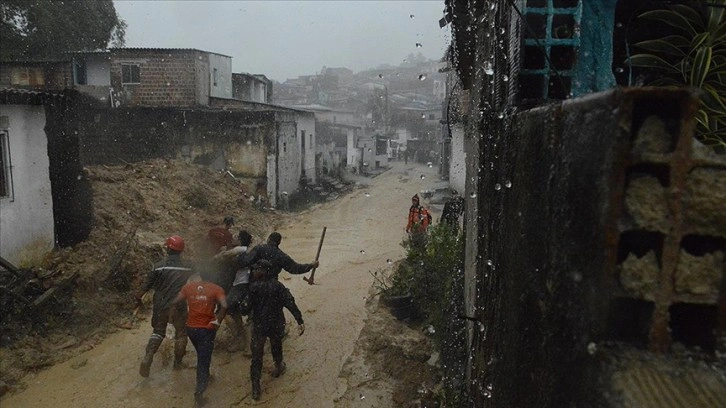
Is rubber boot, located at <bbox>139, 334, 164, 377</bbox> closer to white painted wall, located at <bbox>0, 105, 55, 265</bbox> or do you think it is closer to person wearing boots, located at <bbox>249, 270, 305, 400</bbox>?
person wearing boots, located at <bbox>249, 270, 305, 400</bbox>

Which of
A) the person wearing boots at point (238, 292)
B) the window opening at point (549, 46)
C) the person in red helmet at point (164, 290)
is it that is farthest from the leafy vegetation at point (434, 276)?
the window opening at point (549, 46)

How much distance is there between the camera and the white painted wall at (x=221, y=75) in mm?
23219

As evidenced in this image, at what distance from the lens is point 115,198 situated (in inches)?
480

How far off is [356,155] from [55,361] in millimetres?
30867

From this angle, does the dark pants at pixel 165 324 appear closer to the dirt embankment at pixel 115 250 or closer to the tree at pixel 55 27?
the dirt embankment at pixel 115 250

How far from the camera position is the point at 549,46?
2.84 metres

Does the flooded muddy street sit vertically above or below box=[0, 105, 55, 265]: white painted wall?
below

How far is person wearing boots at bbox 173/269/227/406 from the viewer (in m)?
5.79

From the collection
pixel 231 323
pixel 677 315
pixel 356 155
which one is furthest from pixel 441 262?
pixel 356 155

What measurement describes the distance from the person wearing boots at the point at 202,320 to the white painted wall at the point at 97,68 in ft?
76.0

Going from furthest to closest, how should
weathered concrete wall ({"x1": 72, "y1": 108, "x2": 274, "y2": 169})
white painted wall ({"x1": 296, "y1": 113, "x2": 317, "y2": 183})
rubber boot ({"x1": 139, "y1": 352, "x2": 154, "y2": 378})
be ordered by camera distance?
white painted wall ({"x1": 296, "y1": 113, "x2": 317, "y2": 183}) < weathered concrete wall ({"x1": 72, "y1": 108, "x2": 274, "y2": 169}) < rubber boot ({"x1": 139, "y1": 352, "x2": 154, "y2": 378})

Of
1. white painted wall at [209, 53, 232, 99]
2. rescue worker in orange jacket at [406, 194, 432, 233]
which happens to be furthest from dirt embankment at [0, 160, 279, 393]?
white painted wall at [209, 53, 232, 99]

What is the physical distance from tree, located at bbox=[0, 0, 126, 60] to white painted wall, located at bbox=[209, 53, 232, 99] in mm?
8214

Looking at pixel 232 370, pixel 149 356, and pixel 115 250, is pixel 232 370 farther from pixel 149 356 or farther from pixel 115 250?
pixel 115 250
